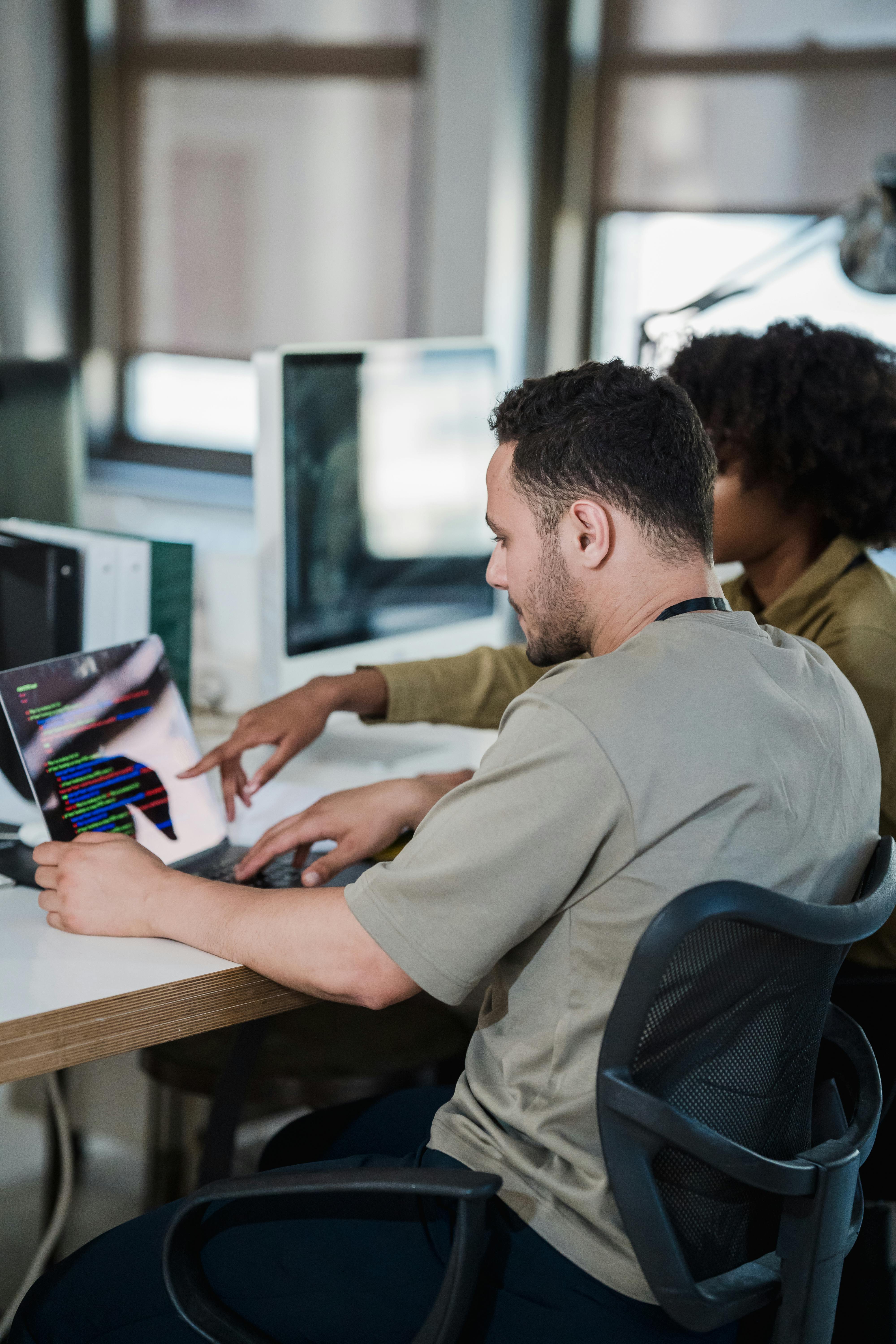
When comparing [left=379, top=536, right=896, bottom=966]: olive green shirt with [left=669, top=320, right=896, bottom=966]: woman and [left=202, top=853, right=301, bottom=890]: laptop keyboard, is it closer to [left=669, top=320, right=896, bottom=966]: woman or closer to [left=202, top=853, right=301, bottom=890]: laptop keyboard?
[left=669, top=320, right=896, bottom=966]: woman

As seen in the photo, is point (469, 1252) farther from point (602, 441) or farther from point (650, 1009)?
point (602, 441)

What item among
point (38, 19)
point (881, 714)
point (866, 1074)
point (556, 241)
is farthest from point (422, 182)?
point (866, 1074)

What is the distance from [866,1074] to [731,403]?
0.81m

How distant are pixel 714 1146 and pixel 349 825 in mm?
573

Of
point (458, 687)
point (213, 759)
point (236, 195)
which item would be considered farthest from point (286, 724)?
point (236, 195)

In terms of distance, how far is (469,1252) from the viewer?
0.83 meters

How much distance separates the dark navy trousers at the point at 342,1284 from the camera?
89cm

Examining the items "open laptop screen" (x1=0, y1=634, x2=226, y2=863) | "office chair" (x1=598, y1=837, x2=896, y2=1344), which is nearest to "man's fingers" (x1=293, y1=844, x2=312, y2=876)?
"open laptop screen" (x1=0, y1=634, x2=226, y2=863)

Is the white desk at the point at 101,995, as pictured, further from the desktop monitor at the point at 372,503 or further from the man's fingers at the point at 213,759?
the desktop monitor at the point at 372,503

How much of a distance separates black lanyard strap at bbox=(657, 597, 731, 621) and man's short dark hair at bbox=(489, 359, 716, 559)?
1.5 inches

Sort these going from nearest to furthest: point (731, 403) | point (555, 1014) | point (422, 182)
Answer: point (555, 1014), point (731, 403), point (422, 182)

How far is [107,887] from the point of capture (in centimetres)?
113

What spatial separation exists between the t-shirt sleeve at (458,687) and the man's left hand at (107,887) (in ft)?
1.88

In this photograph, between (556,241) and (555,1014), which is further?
(556,241)
